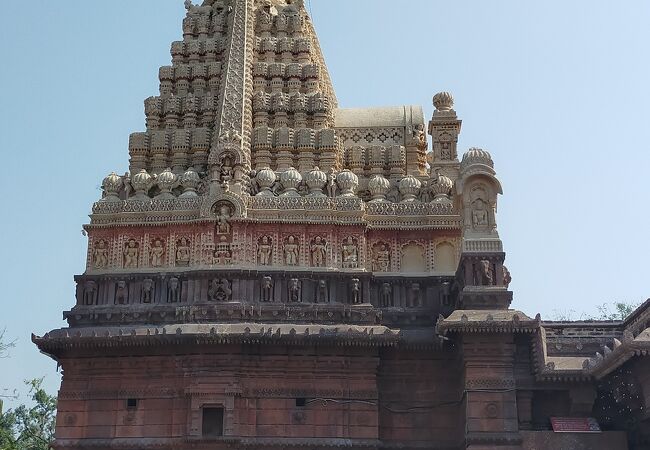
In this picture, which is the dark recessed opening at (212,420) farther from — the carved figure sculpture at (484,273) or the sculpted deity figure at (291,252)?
the carved figure sculpture at (484,273)

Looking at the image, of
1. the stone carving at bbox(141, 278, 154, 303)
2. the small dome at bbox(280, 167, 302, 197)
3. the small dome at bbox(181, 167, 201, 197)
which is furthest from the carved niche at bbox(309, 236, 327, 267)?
the stone carving at bbox(141, 278, 154, 303)

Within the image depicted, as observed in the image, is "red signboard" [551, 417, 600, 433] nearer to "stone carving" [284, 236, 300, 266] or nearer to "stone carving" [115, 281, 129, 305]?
"stone carving" [284, 236, 300, 266]

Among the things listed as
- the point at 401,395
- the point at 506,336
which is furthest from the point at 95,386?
the point at 506,336

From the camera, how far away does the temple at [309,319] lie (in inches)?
733

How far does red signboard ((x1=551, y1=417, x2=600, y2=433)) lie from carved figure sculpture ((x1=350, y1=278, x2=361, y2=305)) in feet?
17.8

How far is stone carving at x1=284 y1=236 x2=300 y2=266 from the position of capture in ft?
69.4

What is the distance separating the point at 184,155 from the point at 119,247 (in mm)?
3562

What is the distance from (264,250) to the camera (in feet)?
69.7

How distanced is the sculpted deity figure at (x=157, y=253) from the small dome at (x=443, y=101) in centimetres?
940

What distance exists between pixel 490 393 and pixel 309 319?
471 centimetres

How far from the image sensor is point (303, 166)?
2308 cm

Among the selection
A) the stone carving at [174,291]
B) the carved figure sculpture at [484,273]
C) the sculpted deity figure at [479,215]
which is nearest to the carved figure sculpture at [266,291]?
the stone carving at [174,291]

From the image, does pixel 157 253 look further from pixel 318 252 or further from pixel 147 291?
pixel 318 252

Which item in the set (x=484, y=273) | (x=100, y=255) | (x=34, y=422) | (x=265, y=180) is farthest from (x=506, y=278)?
(x=34, y=422)
